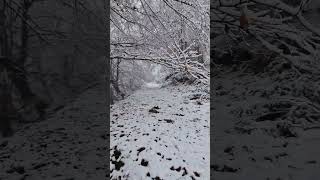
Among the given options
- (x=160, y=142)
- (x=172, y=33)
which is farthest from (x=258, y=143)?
(x=172, y=33)

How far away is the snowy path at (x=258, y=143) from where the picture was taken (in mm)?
5211

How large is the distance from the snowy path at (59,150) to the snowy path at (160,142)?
0.35 meters

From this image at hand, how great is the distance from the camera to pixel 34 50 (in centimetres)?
1088

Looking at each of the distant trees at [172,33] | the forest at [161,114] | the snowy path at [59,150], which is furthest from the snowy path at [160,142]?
the distant trees at [172,33]

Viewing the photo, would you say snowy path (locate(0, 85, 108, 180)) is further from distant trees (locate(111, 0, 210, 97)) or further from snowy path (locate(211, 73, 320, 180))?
snowy path (locate(211, 73, 320, 180))

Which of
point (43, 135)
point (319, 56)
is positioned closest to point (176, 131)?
point (43, 135)

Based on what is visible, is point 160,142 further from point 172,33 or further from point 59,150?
point 172,33

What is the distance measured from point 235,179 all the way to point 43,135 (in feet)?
15.8

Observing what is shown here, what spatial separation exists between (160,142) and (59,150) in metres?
2.19

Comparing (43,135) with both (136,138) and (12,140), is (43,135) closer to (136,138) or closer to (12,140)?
(12,140)

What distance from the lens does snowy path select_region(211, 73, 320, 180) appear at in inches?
205

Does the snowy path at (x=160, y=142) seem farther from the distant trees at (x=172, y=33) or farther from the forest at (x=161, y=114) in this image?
the distant trees at (x=172, y=33)

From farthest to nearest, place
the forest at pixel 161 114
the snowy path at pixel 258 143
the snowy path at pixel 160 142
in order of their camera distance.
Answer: the snowy path at pixel 160 142, the snowy path at pixel 258 143, the forest at pixel 161 114

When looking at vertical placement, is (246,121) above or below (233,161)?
above
